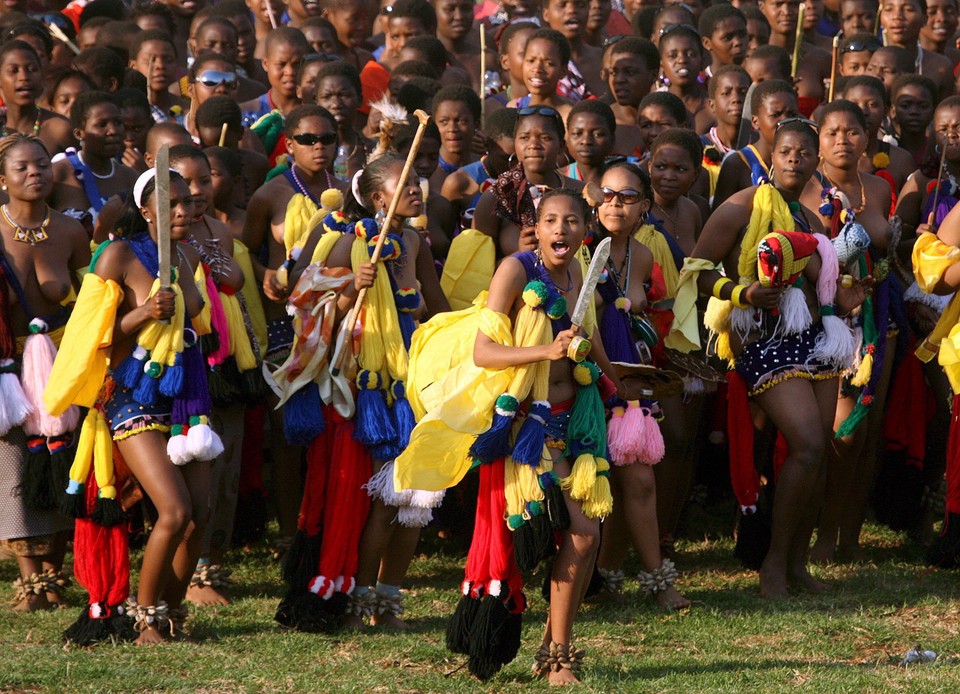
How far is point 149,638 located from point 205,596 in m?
1.03

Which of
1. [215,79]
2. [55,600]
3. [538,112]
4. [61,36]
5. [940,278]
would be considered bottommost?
[55,600]

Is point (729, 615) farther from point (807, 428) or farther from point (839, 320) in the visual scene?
point (839, 320)

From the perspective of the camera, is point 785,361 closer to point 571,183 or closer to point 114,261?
point 571,183

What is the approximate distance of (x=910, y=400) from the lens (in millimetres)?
9781

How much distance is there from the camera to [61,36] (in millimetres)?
12227

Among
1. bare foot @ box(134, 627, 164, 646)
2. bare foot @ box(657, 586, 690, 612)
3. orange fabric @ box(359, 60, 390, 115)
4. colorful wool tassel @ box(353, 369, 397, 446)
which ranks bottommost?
bare foot @ box(134, 627, 164, 646)

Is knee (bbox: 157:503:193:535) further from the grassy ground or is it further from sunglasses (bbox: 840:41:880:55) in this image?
sunglasses (bbox: 840:41:880:55)

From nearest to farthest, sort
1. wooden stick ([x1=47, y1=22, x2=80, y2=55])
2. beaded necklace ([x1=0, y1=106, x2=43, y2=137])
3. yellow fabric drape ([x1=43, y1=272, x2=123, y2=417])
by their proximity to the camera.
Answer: yellow fabric drape ([x1=43, y1=272, x2=123, y2=417]) → beaded necklace ([x1=0, y1=106, x2=43, y2=137]) → wooden stick ([x1=47, y1=22, x2=80, y2=55])

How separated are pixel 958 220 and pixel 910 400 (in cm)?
150

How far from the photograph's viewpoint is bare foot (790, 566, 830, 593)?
884cm

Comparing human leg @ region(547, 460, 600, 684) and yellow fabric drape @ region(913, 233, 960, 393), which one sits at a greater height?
yellow fabric drape @ region(913, 233, 960, 393)

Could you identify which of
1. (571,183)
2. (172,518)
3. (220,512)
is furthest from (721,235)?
(172,518)

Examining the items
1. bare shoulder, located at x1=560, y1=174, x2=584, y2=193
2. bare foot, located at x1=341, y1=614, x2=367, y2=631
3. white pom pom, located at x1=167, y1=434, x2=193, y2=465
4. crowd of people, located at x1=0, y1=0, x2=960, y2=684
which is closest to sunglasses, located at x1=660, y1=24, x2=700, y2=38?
crowd of people, located at x1=0, y1=0, x2=960, y2=684

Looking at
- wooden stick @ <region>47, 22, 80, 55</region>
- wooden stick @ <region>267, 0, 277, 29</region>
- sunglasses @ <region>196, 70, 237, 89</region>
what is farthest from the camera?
wooden stick @ <region>267, 0, 277, 29</region>
